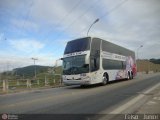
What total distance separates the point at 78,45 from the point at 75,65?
1.76 m

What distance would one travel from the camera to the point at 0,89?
2603cm

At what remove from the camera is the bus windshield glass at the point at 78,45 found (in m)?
24.8

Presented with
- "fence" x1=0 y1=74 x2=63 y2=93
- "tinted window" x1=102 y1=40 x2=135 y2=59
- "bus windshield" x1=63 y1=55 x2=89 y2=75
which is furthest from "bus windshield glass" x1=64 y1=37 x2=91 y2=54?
"fence" x1=0 y1=74 x2=63 y2=93

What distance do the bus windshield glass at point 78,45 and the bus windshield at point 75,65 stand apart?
76cm

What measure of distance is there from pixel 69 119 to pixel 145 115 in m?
2.49

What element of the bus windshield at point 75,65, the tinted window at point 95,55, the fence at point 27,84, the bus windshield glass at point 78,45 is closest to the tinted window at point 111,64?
the tinted window at point 95,55

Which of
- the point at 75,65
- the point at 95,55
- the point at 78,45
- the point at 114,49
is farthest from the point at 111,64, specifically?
the point at 75,65

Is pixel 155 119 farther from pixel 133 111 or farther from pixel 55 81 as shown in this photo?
pixel 55 81

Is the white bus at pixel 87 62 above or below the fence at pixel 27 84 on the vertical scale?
above

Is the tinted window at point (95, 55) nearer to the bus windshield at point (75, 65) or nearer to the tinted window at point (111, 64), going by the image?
the bus windshield at point (75, 65)

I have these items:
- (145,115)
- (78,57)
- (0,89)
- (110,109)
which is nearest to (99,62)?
(78,57)

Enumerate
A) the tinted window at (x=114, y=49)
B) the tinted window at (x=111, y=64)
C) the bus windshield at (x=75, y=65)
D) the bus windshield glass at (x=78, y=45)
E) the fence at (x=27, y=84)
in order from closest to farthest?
1. the bus windshield at (x=75, y=65)
2. the bus windshield glass at (x=78, y=45)
3. the fence at (x=27, y=84)
4. the tinted window at (x=111, y=64)
5. the tinted window at (x=114, y=49)

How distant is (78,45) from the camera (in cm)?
2527

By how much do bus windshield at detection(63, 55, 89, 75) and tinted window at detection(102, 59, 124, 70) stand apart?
11.3ft
